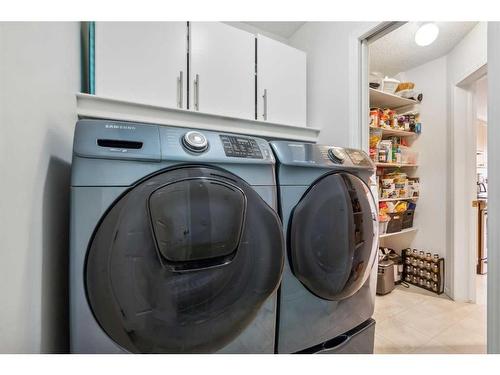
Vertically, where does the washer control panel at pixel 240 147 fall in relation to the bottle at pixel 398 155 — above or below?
below

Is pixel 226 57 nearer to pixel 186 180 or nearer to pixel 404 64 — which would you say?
pixel 186 180

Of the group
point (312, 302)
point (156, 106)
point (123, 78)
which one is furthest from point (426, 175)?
point (123, 78)

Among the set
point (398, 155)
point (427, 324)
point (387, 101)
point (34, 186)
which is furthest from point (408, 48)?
point (34, 186)

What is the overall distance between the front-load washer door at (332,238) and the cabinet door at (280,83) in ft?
2.14

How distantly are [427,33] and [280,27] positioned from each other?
1.11 metres

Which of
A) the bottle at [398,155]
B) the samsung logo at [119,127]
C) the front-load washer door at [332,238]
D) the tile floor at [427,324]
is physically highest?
the bottle at [398,155]

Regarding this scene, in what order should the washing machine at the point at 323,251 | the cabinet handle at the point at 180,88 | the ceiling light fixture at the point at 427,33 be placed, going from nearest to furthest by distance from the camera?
the washing machine at the point at 323,251 < the cabinet handle at the point at 180,88 < the ceiling light fixture at the point at 427,33

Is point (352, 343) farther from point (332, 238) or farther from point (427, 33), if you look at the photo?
point (427, 33)

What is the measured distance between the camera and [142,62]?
3.24ft

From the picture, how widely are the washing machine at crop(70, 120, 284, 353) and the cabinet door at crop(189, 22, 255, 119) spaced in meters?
0.54

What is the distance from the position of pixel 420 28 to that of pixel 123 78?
2150mm

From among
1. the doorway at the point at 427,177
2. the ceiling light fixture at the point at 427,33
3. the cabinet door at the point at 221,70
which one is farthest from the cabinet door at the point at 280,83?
the ceiling light fixture at the point at 427,33

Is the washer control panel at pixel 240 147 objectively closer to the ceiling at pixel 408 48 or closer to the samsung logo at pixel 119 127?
the samsung logo at pixel 119 127

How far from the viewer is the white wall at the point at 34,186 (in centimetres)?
41
